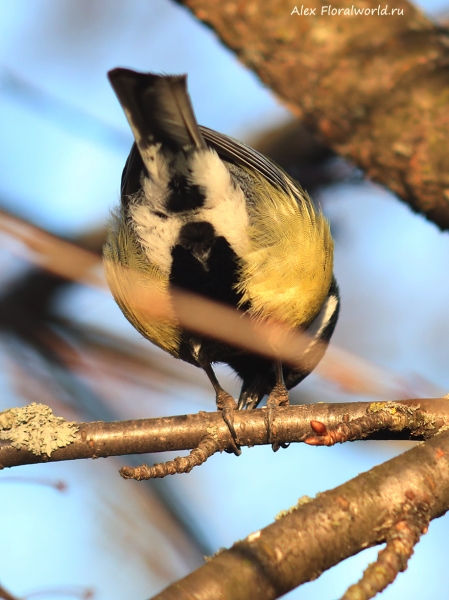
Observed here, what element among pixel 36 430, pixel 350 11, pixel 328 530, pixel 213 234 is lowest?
pixel 36 430

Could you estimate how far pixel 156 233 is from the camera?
258 cm

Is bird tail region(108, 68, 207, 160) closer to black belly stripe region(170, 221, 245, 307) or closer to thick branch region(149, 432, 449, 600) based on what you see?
black belly stripe region(170, 221, 245, 307)

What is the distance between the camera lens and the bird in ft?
8.02

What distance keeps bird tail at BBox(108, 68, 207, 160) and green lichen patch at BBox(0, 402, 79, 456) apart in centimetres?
102

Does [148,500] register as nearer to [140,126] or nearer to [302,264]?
[302,264]

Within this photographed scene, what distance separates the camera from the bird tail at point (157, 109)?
214 centimetres

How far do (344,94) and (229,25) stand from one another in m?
0.56

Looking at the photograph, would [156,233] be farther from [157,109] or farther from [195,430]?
[195,430]

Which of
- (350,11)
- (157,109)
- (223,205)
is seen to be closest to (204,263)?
(223,205)

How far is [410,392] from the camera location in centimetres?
269

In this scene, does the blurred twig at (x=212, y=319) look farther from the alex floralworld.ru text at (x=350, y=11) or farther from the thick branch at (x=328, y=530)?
the alex floralworld.ru text at (x=350, y=11)

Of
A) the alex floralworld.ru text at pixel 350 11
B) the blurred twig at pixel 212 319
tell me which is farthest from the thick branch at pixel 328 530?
the alex floralworld.ru text at pixel 350 11

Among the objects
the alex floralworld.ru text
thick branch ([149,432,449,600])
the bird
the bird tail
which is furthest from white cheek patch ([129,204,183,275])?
thick branch ([149,432,449,600])

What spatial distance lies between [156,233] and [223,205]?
294 mm
